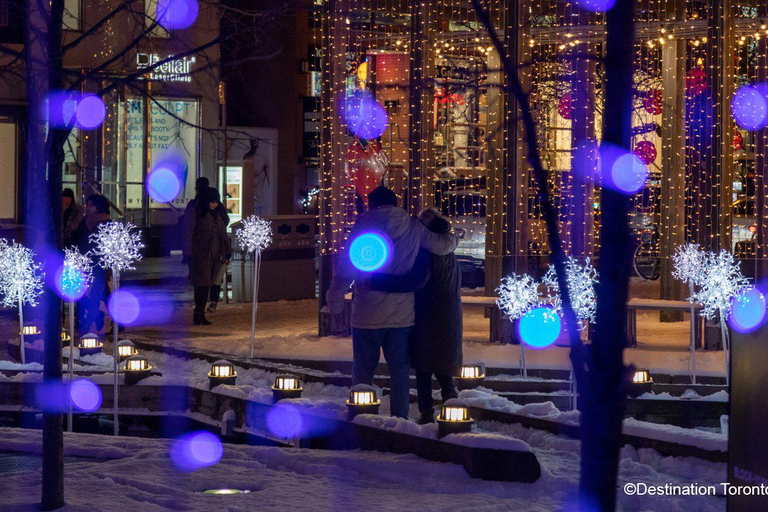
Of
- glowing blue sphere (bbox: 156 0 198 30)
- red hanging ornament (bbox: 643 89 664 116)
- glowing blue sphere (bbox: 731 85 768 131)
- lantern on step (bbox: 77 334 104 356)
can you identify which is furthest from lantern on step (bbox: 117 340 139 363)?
red hanging ornament (bbox: 643 89 664 116)

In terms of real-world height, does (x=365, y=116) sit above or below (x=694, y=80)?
below

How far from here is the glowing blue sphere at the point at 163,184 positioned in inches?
1230

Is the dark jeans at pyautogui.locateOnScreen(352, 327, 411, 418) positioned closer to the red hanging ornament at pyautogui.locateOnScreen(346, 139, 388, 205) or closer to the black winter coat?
the black winter coat

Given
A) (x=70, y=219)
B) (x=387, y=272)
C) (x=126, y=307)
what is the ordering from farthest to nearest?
(x=126, y=307) → (x=70, y=219) → (x=387, y=272)

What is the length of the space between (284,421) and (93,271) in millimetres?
6092

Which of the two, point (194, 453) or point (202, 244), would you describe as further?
point (202, 244)

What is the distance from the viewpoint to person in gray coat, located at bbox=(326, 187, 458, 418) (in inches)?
335

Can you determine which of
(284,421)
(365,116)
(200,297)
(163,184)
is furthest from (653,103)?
(163,184)

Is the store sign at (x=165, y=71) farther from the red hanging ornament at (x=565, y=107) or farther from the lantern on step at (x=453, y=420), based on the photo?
the red hanging ornament at (x=565, y=107)

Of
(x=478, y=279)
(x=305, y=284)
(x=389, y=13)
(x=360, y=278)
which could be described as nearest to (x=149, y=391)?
(x=360, y=278)

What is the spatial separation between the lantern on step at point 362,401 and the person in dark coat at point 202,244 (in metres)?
7.87

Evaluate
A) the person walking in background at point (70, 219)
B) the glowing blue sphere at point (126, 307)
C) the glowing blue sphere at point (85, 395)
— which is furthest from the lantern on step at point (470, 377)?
the person walking in background at point (70, 219)

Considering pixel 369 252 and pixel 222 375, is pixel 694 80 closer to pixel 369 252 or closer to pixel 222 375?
pixel 222 375

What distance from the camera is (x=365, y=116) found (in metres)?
15.9
